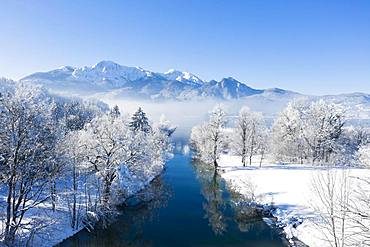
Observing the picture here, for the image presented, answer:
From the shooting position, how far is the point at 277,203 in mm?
34250

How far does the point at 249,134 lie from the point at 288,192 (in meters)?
21.6

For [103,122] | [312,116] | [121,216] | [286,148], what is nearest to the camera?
[121,216]

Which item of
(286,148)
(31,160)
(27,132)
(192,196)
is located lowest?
(192,196)

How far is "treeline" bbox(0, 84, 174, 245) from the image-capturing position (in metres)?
17.9

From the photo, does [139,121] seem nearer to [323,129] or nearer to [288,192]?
[323,129]

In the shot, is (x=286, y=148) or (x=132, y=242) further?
(x=286, y=148)

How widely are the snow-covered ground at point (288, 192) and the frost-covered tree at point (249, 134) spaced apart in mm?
5279

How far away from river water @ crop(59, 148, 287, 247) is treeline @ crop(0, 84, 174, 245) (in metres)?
1.96

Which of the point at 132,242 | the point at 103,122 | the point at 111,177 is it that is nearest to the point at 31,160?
the point at 132,242

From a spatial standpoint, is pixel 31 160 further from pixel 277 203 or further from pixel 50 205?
Answer: pixel 277 203

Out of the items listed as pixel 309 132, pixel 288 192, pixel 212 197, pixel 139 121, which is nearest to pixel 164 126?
pixel 139 121

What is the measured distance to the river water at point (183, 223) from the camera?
25.9m

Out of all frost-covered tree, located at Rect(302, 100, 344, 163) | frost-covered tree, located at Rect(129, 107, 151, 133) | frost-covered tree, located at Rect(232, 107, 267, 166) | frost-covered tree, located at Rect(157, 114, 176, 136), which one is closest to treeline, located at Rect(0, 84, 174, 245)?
frost-covered tree, located at Rect(232, 107, 267, 166)

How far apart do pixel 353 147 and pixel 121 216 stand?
71.0m
